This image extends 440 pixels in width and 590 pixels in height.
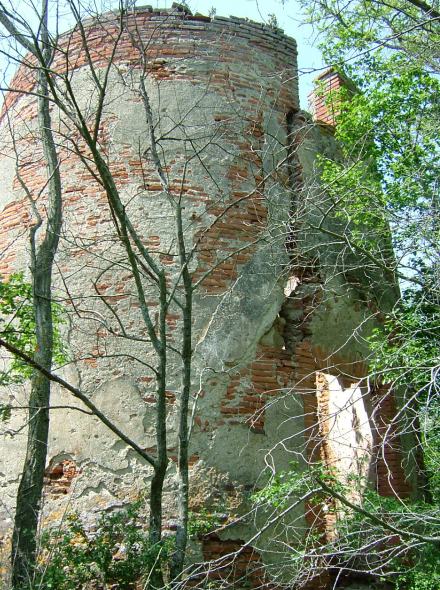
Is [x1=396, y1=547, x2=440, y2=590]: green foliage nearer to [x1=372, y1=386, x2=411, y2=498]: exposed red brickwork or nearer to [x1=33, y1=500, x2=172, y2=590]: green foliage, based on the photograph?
[x1=372, y1=386, x2=411, y2=498]: exposed red brickwork

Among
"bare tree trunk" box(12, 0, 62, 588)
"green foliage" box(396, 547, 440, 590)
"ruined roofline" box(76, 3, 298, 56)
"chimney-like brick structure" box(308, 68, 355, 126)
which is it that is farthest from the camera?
"chimney-like brick structure" box(308, 68, 355, 126)

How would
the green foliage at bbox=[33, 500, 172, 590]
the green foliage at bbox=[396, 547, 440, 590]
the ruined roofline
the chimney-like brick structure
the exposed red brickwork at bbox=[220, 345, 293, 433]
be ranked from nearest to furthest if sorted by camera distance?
the green foliage at bbox=[33, 500, 172, 590] → the green foliage at bbox=[396, 547, 440, 590] → the exposed red brickwork at bbox=[220, 345, 293, 433] → the ruined roofline → the chimney-like brick structure

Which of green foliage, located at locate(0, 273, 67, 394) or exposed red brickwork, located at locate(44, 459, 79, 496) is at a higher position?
green foliage, located at locate(0, 273, 67, 394)

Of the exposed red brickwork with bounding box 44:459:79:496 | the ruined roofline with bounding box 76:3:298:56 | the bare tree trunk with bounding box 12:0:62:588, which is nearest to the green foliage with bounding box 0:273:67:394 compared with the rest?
the bare tree trunk with bounding box 12:0:62:588

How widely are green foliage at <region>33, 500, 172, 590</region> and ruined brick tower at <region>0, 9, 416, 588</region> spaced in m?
0.53

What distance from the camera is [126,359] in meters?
5.50

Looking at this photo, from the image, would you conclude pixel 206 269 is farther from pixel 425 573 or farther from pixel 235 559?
pixel 425 573

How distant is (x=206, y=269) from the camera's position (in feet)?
19.2

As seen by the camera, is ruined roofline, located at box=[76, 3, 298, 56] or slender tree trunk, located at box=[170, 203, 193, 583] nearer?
slender tree trunk, located at box=[170, 203, 193, 583]

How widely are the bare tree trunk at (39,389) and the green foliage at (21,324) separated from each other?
112 millimetres

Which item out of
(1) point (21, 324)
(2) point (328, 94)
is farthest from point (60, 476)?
(2) point (328, 94)

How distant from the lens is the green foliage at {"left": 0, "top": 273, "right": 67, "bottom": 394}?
16.5 ft

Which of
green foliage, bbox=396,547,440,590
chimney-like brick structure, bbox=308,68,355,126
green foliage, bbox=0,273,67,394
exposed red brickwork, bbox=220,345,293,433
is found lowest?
green foliage, bbox=396,547,440,590

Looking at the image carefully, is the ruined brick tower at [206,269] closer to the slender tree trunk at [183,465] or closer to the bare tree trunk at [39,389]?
the bare tree trunk at [39,389]
